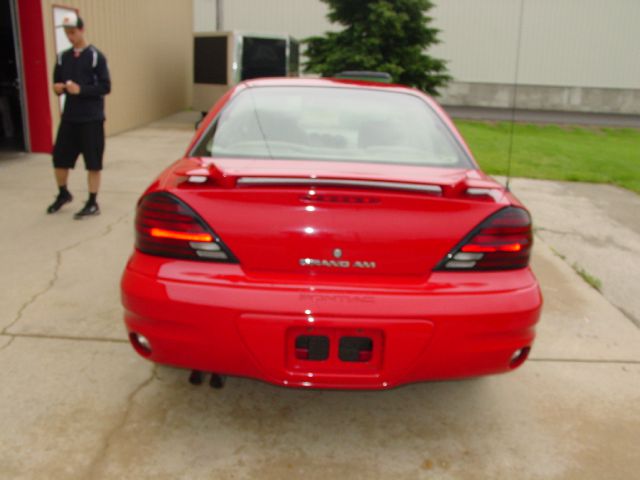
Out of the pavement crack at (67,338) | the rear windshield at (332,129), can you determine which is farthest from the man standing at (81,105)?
the rear windshield at (332,129)

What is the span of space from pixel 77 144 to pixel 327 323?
443 cm

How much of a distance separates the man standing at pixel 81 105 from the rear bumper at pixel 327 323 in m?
3.77

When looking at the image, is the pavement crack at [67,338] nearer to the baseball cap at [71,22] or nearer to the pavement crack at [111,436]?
the pavement crack at [111,436]

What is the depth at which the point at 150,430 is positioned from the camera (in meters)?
2.60

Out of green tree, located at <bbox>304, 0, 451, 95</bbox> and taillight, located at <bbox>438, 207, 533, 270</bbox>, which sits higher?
green tree, located at <bbox>304, 0, 451, 95</bbox>

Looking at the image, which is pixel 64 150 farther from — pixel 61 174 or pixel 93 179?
pixel 93 179

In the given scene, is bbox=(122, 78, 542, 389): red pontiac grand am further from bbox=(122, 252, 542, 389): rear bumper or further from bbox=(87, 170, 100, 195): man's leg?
bbox=(87, 170, 100, 195): man's leg

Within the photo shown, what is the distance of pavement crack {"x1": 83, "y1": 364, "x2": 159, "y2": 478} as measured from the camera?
2.33 meters

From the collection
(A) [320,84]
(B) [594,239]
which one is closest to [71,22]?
(A) [320,84]

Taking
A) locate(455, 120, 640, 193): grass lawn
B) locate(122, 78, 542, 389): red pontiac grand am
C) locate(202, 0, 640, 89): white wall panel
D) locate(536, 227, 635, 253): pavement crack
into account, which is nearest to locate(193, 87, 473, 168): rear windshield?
locate(122, 78, 542, 389): red pontiac grand am

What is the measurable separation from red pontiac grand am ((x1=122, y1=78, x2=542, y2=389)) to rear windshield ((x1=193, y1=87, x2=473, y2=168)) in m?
0.36

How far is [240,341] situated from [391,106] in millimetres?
1625

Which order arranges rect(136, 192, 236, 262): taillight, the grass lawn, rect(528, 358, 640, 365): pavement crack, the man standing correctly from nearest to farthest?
rect(136, 192, 236, 262): taillight < rect(528, 358, 640, 365): pavement crack < the man standing < the grass lawn

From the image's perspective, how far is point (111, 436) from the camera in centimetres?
254
